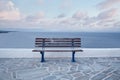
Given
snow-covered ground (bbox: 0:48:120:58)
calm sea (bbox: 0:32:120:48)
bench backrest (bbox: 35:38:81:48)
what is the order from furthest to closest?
calm sea (bbox: 0:32:120:48) < snow-covered ground (bbox: 0:48:120:58) < bench backrest (bbox: 35:38:81:48)

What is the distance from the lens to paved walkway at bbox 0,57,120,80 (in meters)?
4.18

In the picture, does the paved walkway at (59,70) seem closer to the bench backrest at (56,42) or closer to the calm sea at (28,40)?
the bench backrest at (56,42)

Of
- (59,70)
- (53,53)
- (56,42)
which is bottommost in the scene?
(59,70)

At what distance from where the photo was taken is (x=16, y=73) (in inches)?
175

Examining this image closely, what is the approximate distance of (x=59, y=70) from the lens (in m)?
4.75

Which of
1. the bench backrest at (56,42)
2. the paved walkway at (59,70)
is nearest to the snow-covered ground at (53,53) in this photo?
the paved walkway at (59,70)

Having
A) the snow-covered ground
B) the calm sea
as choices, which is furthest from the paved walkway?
the calm sea

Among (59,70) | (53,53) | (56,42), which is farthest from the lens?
(53,53)

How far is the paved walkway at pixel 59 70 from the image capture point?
13.7ft

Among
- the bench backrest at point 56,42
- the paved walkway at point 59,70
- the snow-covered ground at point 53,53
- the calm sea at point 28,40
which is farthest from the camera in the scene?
the calm sea at point 28,40

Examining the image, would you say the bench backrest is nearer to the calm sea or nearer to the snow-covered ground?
the snow-covered ground

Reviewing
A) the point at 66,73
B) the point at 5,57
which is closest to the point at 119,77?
the point at 66,73

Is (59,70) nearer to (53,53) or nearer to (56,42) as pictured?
(56,42)

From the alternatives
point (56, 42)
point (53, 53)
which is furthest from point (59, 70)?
point (53, 53)
